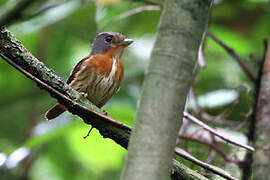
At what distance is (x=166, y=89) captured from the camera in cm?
114

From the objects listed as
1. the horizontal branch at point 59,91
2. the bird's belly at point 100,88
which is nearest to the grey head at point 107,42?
the bird's belly at point 100,88

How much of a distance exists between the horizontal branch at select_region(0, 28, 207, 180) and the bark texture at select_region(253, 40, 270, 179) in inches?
42.0

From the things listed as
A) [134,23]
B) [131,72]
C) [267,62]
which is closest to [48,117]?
[131,72]

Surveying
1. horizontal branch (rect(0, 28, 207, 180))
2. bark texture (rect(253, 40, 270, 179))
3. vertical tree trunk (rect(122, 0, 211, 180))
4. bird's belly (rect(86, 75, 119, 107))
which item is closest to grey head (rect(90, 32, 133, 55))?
bird's belly (rect(86, 75, 119, 107))

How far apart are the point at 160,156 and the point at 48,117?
219 centimetres

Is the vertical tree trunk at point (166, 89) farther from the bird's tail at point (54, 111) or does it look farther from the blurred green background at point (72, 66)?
the blurred green background at point (72, 66)

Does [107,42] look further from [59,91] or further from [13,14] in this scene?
[13,14]

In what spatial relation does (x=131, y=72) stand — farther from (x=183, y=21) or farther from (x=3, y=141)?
(x=183, y=21)

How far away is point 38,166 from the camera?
14.6 ft

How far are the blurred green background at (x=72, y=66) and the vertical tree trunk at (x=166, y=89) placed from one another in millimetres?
2543

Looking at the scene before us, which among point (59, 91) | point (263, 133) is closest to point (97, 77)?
point (263, 133)

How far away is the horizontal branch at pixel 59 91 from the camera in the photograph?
171cm

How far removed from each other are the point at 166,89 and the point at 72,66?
3528mm

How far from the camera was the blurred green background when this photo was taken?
4.07 m
